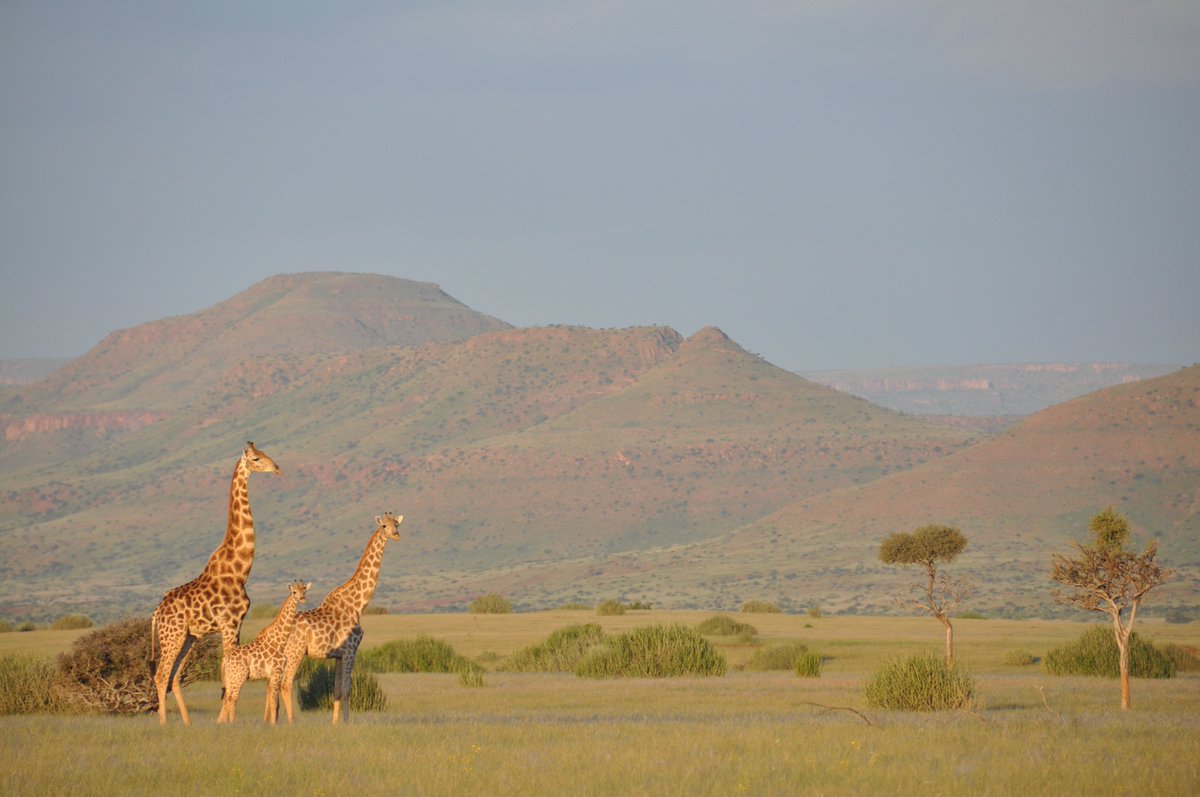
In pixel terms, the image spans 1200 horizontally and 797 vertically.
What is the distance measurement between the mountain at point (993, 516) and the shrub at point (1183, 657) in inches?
2424

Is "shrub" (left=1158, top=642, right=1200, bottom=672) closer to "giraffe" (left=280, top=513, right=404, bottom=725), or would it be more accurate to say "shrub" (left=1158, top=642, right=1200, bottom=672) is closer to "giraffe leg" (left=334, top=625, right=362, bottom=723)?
"giraffe" (left=280, top=513, right=404, bottom=725)

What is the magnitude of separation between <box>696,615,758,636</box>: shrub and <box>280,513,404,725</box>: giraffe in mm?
27255

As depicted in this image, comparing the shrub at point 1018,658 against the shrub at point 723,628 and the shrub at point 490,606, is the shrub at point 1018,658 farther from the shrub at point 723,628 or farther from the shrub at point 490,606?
the shrub at point 490,606

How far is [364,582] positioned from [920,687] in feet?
28.5

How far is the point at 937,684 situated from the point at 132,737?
1141 cm

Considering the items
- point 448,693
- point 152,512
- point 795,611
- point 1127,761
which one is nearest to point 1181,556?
point 795,611

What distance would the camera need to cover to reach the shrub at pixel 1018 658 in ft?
112

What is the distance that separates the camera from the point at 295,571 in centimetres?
13650

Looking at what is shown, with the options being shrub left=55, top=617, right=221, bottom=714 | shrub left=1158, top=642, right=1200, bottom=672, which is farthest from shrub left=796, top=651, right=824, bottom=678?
shrub left=55, top=617, right=221, bottom=714

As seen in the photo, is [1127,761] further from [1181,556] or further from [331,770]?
[1181,556]

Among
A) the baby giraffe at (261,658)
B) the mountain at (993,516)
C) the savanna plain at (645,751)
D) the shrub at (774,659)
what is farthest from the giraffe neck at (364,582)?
the mountain at (993,516)

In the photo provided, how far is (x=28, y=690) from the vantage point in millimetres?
22047

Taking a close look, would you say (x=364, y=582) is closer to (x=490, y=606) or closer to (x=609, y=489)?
(x=490, y=606)

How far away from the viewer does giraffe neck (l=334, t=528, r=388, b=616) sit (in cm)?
1719
